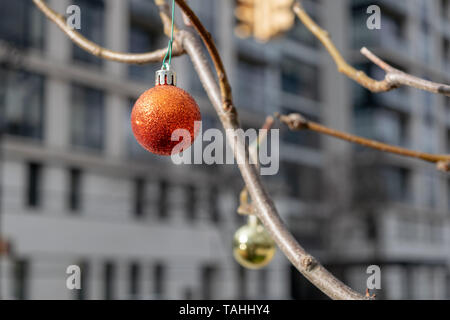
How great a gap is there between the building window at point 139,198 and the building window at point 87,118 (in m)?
2.18

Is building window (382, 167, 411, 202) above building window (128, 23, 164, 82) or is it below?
below

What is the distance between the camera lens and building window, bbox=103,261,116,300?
2238 centimetres

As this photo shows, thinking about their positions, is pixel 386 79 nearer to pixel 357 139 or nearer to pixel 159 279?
pixel 357 139

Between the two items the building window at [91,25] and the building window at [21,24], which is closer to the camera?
the building window at [21,24]

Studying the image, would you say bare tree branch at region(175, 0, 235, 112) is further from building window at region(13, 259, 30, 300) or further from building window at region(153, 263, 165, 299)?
building window at region(153, 263, 165, 299)

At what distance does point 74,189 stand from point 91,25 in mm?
5674

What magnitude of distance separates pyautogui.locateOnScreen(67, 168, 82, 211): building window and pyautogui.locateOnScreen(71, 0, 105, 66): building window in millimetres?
3916

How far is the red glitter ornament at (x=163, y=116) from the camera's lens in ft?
6.29

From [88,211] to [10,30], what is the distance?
250 inches

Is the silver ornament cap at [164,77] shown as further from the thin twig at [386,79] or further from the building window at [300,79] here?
the building window at [300,79]

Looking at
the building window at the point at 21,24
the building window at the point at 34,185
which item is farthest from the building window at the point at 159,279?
the building window at the point at 21,24

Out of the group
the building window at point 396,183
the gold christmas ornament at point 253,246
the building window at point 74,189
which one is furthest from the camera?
the building window at point 396,183

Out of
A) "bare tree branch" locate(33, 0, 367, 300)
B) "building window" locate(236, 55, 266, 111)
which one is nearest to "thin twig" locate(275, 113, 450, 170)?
"bare tree branch" locate(33, 0, 367, 300)

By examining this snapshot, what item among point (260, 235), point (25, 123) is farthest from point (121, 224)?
point (260, 235)
